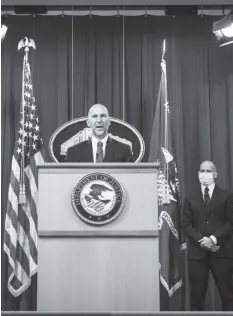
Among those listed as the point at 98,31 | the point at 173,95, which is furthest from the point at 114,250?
the point at 98,31

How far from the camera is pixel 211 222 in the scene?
4.39m

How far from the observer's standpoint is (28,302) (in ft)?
17.3

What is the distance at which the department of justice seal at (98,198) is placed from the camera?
256 centimetres

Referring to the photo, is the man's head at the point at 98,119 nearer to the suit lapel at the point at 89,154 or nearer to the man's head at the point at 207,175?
the suit lapel at the point at 89,154

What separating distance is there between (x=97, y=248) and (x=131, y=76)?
3493mm

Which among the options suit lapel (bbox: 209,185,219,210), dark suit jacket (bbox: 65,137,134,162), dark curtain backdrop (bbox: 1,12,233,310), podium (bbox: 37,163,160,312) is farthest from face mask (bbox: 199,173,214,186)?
podium (bbox: 37,163,160,312)

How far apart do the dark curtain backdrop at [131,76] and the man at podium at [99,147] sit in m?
2.03

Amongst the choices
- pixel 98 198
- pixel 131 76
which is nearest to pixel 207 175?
pixel 131 76

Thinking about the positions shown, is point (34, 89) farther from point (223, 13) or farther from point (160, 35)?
point (223, 13)

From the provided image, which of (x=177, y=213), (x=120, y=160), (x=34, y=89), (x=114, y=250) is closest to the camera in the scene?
(x=114, y=250)

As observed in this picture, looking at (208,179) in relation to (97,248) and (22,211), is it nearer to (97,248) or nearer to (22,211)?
(22,211)

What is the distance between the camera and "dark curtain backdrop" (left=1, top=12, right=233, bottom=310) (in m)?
5.63

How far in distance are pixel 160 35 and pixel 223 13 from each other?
28.3 inches

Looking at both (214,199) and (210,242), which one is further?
(214,199)
